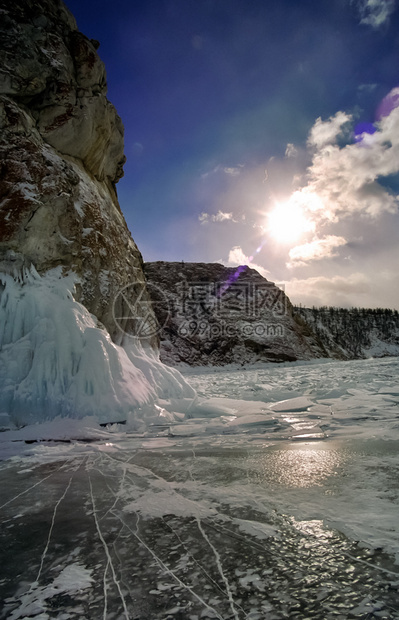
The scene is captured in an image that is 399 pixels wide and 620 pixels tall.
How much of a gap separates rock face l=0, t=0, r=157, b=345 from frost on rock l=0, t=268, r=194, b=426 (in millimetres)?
792

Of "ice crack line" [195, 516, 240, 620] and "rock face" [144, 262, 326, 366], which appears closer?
"ice crack line" [195, 516, 240, 620]

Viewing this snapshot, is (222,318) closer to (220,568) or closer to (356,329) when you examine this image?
(220,568)

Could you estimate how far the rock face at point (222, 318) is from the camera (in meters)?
31.7

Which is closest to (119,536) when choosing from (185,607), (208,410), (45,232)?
(185,607)

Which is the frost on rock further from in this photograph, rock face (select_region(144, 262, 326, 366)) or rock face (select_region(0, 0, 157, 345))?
rock face (select_region(144, 262, 326, 366))

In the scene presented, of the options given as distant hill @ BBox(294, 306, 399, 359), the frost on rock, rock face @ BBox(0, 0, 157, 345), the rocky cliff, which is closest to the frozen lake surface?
the frost on rock

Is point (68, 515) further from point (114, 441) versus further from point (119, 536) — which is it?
point (114, 441)

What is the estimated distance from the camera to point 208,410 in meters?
6.05

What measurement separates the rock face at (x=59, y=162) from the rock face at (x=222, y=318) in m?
20.6

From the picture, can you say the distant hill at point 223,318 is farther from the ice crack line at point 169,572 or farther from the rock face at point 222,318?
the ice crack line at point 169,572

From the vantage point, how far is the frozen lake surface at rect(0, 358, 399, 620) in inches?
47.4

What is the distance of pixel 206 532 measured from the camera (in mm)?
1719

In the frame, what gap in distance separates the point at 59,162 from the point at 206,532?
360 inches

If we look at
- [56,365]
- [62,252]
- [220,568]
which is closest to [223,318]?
[62,252]
